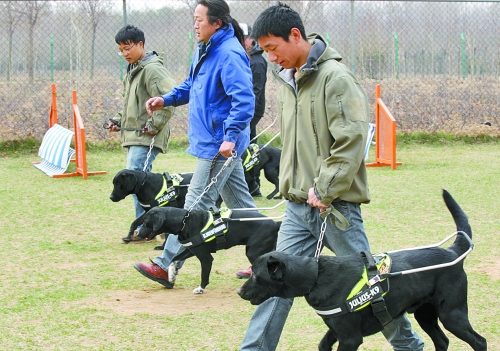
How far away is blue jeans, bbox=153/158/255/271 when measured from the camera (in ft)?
16.2

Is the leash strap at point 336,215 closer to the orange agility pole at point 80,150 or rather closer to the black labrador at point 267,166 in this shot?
the black labrador at point 267,166

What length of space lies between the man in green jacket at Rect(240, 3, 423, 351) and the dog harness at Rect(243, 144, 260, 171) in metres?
4.88

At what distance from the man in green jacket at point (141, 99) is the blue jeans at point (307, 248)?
10.2 feet

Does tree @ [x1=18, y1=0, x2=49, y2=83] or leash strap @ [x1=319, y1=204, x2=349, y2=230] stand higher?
tree @ [x1=18, y1=0, x2=49, y2=83]

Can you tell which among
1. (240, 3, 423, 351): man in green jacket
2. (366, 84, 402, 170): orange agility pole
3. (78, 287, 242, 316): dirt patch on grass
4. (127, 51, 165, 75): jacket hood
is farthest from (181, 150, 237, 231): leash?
(366, 84, 402, 170): orange agility pole

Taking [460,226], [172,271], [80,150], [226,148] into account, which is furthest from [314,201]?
[80,150]

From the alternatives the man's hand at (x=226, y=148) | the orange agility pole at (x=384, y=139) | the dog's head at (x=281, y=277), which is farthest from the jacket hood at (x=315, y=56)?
the orange agility pole at (x=384, y=139)

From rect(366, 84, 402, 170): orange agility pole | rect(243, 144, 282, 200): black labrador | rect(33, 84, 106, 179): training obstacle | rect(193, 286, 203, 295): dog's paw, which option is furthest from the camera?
rect(366, 84, 402, 170): orange agility pole

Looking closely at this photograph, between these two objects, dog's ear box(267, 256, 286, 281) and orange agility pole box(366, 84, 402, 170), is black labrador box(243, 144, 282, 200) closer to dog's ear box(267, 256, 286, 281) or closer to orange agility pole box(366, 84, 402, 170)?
orange agility pole box(366, 84, 402, 170)

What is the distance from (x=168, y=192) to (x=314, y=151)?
3.22m

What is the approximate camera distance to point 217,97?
191 inches

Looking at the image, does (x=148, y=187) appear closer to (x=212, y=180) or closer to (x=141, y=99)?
(x=141, y=99)

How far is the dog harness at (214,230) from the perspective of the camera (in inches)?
194

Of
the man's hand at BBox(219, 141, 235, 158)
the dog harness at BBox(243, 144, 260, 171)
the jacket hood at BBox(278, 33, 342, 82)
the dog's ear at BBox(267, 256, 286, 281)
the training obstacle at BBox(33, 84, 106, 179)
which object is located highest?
the jacket hood at BBox(278, 33, 342, 82)
